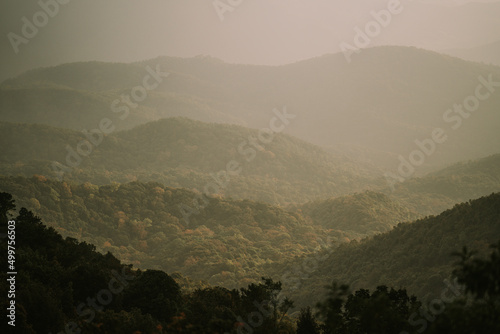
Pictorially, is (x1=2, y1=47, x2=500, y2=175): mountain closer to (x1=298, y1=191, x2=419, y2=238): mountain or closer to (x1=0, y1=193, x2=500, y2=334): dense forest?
(x1=298, y1=191, x2=419, y2=238): mountain

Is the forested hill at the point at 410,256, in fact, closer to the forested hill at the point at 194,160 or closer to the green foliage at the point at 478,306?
the green foliage at the point at 478,306

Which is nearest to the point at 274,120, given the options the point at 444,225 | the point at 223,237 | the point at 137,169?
the point at 137,169

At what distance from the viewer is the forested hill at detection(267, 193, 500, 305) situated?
34.1 metres

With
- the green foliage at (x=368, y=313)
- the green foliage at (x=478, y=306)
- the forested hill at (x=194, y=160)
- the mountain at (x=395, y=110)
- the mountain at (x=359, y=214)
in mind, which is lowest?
the green foliage at (x=368, y=313)

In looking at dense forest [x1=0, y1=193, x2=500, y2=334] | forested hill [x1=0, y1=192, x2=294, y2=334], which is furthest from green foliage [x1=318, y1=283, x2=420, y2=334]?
forested hill [x1=0, y1=192, x2=294, y2=334]

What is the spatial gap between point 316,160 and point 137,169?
50174 millimetres

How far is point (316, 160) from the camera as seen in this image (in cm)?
11575

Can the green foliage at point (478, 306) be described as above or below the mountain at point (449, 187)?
below

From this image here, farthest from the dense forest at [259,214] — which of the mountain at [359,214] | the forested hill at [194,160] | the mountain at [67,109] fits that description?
the mountain at [67,109]

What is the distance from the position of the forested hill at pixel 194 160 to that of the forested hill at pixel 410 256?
4331 centimetres

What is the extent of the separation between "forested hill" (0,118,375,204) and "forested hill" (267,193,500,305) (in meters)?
43.3

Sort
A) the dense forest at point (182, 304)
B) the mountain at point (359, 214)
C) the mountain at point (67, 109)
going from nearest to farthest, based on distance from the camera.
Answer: the dense forest at point (182, 304)
the mountain at point (359, 214)
the mountain at point (67, 109)

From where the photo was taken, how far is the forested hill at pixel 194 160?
89.6 metres

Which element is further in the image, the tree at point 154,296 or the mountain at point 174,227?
the mountain at point 174,227
